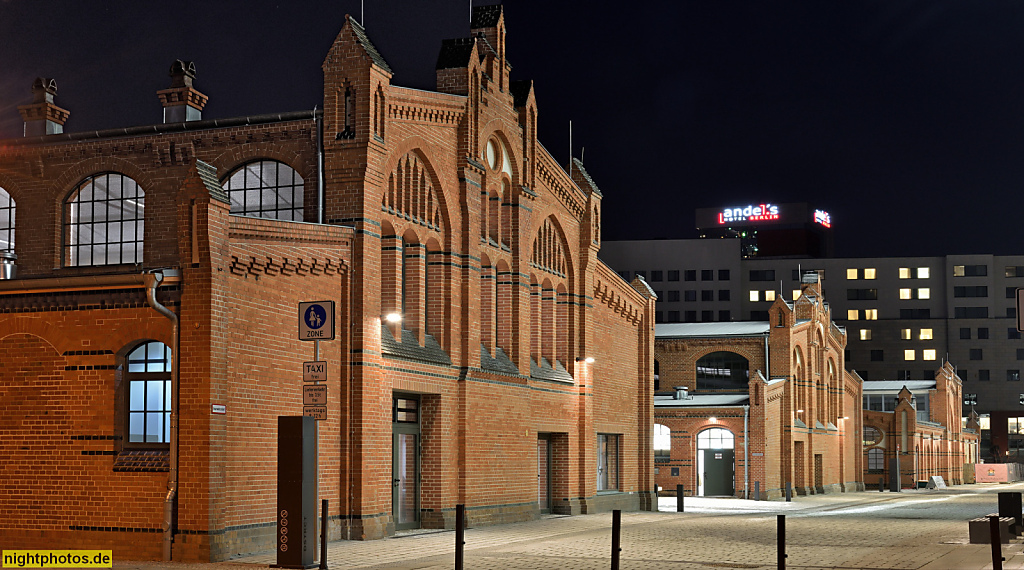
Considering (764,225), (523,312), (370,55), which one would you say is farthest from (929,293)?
(370,55)

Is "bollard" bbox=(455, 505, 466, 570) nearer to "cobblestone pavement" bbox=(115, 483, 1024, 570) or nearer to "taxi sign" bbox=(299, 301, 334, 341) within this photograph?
"cobblestone pavement" bbox=(115, 483, 1024, 570)

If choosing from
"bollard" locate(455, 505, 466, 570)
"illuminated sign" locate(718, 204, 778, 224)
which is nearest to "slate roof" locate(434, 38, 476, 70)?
"bollard" locate(455, 505, 466, 570)

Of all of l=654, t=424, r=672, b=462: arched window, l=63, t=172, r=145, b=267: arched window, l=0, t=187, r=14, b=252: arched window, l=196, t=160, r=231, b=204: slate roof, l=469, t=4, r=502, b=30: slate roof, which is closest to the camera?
l=196, t=160, r=231, b=204: slate roof

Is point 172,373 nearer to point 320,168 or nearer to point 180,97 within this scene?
point 320,168

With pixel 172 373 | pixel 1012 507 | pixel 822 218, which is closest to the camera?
pixel 172 373

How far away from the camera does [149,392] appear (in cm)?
2042

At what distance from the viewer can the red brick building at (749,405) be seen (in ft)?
175

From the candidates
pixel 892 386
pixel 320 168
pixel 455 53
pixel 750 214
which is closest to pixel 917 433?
pixel 892 386

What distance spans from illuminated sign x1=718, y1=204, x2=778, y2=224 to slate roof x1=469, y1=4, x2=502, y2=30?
119 metres

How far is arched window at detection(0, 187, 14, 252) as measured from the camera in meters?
27.2

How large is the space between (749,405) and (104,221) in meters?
34.0

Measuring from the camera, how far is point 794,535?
27266 mm

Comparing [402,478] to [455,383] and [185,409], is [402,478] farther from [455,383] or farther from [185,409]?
[185,409]

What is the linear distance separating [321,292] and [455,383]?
5.75m
